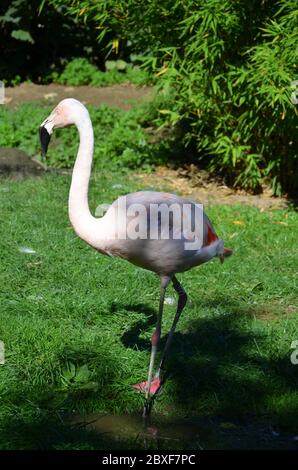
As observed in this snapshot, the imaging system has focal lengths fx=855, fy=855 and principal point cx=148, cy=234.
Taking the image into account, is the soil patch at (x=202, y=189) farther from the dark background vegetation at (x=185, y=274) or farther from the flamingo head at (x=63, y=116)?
the flamingo head at (x=63, y=116)

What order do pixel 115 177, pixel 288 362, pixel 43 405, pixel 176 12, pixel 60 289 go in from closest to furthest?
pixel 43 405
pixel 288 362
pixel 60 289
pixel 176 12
pixel 115 177

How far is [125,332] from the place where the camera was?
494 cm

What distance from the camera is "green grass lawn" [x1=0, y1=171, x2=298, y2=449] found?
4145 millimetres

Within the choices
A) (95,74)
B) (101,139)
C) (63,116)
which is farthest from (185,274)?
(95,74)


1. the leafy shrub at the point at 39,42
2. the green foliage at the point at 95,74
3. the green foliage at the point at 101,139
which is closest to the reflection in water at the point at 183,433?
the green foliage at the point at 101,139

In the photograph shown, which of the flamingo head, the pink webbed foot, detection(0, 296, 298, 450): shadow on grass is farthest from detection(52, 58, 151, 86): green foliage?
the pink webbed foot

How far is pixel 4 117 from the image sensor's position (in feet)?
32.6

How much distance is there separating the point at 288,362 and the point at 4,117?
6.24 meters

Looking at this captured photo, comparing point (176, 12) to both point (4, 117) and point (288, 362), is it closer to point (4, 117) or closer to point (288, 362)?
point (4, 117)

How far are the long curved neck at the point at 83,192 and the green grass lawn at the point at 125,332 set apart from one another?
0.79m

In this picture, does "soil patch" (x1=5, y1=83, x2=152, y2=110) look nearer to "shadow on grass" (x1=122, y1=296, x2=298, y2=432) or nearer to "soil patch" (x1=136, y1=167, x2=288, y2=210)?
"soil patch" (x1=136, y1=167, x2=288, y2=210)

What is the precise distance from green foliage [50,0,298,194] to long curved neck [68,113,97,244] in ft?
9.85
